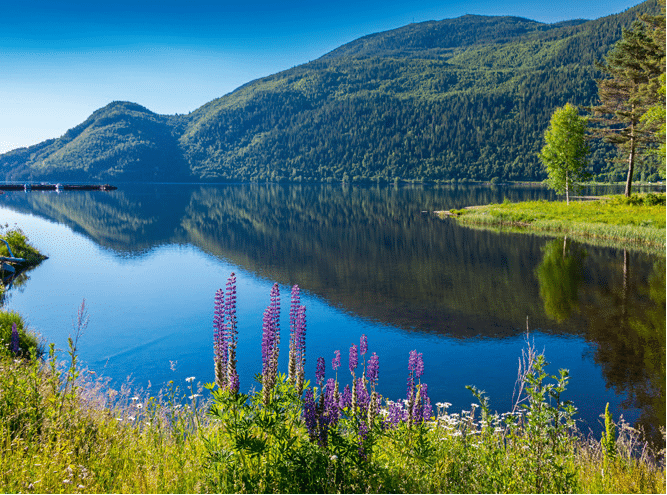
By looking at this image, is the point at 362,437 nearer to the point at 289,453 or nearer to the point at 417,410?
the point at 289,453

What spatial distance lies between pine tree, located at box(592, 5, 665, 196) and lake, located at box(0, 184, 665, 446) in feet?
68.2

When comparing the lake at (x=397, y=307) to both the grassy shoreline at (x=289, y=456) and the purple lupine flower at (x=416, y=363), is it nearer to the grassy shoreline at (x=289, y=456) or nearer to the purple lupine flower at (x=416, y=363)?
the grassy shoreline at (x=289, y=456)

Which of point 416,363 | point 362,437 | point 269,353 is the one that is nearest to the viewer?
point 269,353

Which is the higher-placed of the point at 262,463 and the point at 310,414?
the point at 310,414

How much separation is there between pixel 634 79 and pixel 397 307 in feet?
156

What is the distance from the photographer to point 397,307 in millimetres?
22922

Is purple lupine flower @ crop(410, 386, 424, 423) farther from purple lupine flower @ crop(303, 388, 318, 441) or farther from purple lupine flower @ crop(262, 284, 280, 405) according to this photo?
purple lupine flower @ crop(262, 284, 280, 405)

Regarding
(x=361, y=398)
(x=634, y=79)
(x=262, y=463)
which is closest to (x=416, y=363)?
(x=361, y=398)

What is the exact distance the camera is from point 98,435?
7.04 metres

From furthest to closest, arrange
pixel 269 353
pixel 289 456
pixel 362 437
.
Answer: pixel 362 437 → pixel 269 353 → pixel 289 456

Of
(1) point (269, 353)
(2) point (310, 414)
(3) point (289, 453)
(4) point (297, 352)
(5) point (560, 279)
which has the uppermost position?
(1) point (269, 353)

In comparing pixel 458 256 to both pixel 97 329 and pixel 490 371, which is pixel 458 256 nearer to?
pixel 490 371

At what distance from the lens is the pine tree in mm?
47812

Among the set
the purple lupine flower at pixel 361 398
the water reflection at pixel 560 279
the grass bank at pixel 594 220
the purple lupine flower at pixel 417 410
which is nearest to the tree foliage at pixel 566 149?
the grass bank at pixel 594 220
